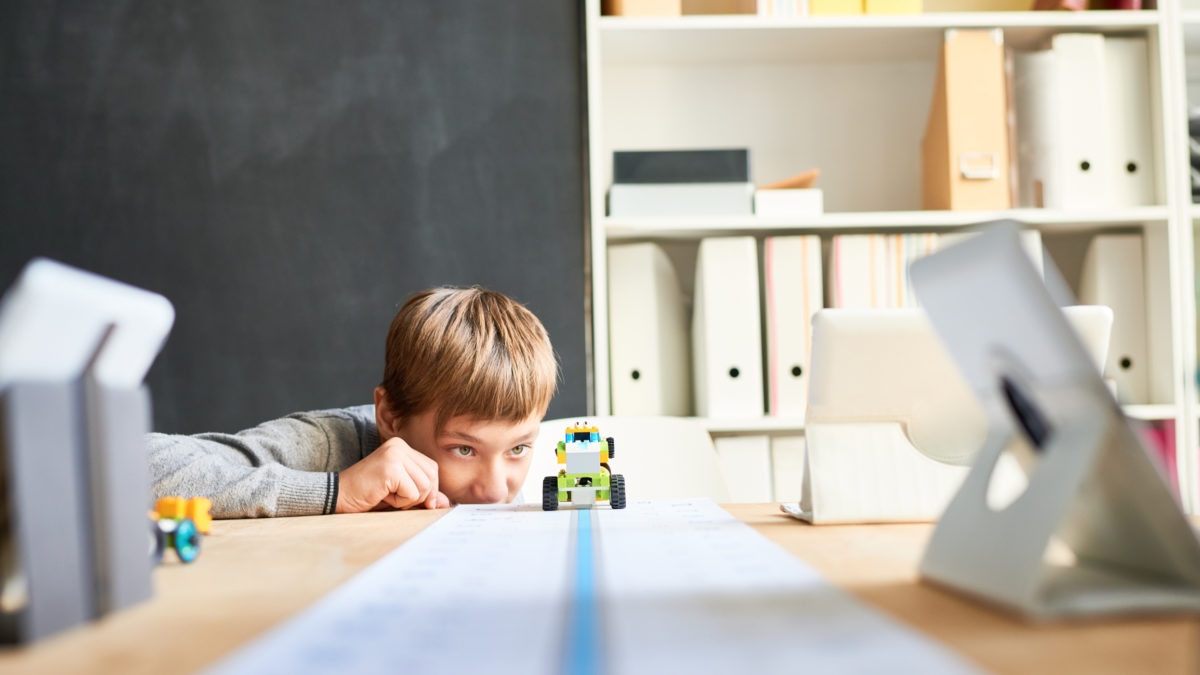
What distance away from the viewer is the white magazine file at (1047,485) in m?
0.48

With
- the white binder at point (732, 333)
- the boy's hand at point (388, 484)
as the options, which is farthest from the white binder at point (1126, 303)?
the boy's hand at point (388, 484)

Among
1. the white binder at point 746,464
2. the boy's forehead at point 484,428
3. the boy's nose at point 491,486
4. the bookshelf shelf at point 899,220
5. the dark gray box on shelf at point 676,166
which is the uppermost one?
the dark gray box on shelf at point 676,166

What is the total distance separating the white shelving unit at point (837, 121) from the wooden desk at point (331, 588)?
3.91ft

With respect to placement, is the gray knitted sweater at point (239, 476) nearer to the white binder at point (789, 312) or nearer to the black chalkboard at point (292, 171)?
the black chalkboard at point (292, 171)

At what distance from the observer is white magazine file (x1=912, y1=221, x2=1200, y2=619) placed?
483mm

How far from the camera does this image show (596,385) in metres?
1.96

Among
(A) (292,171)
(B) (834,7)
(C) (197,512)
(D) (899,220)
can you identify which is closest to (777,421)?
(D) (899,220)

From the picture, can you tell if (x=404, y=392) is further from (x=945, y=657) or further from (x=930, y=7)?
(x=930, y=7)

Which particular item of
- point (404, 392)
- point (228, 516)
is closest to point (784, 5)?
point (404, 392)

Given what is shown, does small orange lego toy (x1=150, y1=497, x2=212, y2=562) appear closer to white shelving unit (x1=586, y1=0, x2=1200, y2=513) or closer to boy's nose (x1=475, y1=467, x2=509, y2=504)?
boy's nose (x1=475, y1=467, x2=509, y2=504)

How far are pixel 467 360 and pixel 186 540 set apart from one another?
0.67 metres

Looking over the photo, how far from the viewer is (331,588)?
59 cm

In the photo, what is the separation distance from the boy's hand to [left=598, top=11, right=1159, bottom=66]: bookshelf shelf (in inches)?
45.0

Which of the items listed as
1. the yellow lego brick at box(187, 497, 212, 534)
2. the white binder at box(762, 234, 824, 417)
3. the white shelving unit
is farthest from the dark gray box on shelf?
the yellow lego brick at box(187, 497, 212, 534)
